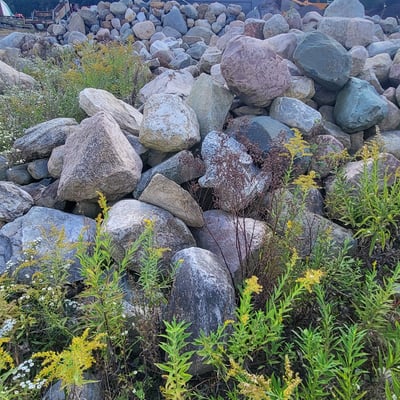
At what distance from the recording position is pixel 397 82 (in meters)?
6.18

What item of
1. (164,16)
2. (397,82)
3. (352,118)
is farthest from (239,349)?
(164,16)

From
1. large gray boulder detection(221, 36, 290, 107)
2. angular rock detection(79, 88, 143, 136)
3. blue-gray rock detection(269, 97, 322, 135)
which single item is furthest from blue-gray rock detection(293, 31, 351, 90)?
angular rock detection(79, 88, 143, 136)

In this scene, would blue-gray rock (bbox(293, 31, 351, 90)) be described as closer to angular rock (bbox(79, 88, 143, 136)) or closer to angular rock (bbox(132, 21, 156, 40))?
angular rock (bbox(79, 88, 143, 136))

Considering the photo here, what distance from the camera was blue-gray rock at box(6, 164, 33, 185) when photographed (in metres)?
4.36

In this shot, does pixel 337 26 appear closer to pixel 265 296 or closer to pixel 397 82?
pixel 397 82

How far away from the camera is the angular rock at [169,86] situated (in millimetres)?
5918

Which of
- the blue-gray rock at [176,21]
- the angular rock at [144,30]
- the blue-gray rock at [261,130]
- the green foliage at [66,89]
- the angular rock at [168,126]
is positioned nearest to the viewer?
the angular rock at [168,126]

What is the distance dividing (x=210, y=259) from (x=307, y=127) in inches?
90.0

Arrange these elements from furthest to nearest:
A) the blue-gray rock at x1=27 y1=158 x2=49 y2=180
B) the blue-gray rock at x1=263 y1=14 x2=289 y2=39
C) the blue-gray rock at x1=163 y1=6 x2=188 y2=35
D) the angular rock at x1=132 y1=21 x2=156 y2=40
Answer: the blue-gray rock at x1=163 y1=6 x2=188 y2=35, the angular rock at x1=132 y1=21 x2=156 y2=40, the blue-gray rock at x1=263 y1=14 x2=289 y2=39, the blue-gray rock at x1=27 y1=158 x2=49 y2=180

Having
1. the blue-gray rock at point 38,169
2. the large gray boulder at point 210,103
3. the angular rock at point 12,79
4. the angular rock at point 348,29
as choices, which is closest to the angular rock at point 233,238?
the large gray boulder at point 210,103

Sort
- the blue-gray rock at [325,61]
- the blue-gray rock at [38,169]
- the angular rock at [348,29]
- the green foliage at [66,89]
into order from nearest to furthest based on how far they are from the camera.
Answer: the blue-gray rock at [38,169], the blue-gray rock at [325,61], the green foliage at [66,89], the angular rock at [348,29]

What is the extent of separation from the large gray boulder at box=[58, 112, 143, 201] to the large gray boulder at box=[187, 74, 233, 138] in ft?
3.50

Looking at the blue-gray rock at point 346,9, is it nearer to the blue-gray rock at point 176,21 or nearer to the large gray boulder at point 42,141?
the blue-gray rock at point 176,21

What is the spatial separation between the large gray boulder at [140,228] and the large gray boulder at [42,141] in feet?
4.36
